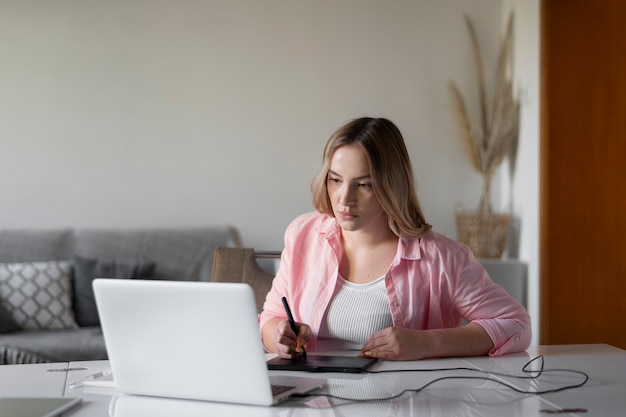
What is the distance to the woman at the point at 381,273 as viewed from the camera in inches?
83.8

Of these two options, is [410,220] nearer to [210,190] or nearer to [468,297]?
[468,297]

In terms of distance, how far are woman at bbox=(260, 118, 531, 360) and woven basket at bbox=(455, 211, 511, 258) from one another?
92.4 inches

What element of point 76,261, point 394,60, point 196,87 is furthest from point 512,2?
point 76,261

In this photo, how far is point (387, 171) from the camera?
7.08 ft

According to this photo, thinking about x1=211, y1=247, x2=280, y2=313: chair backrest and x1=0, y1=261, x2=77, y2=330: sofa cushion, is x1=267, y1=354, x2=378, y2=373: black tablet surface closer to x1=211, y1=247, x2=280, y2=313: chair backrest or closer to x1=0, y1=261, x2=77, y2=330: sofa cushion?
x1=211, y1=247, x2=280, y2=313: chair backrest

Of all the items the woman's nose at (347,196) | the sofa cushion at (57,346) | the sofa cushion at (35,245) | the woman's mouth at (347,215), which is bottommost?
the sofa cushion at (57,346)

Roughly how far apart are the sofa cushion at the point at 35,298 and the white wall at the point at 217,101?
20.2 inches

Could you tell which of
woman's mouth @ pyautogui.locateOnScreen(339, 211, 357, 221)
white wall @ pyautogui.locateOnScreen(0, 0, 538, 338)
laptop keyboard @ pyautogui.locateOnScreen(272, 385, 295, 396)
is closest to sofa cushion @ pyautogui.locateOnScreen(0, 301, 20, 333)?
white wall @ pyautogui.locateOnScreen(0, 0, 538, 338)

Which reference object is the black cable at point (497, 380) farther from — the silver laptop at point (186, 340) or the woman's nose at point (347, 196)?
the woman's nose at point (347, 196)

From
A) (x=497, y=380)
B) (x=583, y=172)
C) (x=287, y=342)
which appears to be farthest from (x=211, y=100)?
(x=497, y=380)

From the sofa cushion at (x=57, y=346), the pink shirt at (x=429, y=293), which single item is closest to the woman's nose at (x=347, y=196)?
the pink shirt at (x=429, y=293)

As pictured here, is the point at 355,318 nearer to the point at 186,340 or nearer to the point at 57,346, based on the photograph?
the point at 186,340

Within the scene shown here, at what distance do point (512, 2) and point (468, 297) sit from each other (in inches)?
116

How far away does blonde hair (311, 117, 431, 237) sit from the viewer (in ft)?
7.06
